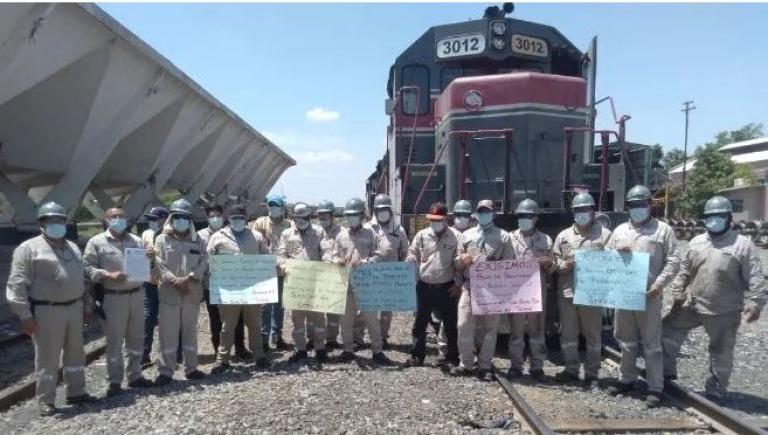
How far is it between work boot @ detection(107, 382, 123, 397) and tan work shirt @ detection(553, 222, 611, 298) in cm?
434

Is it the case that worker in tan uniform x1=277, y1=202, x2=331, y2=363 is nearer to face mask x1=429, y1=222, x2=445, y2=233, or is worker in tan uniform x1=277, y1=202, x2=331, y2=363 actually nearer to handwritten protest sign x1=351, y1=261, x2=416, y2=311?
handwritten protest sign x1=351, y1=261, x2=416, y2=311

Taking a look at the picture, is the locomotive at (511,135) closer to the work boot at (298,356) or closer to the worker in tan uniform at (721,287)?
the worker in tan uniform at (721,287)

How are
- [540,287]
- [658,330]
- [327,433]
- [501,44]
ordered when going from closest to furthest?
[327,433]
[658,330]
[540,287]
[501,44]

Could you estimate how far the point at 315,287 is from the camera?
6059 mm

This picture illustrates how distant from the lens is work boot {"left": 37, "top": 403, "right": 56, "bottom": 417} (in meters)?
4.77

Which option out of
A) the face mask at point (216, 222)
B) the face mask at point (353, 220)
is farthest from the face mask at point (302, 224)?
the face mask at point (216, 222)

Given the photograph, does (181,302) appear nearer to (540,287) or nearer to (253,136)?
(540,287)

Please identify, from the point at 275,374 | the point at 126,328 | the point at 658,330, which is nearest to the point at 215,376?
the point at 275,374

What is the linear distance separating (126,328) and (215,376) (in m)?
1.00

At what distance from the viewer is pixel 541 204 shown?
7.39 m

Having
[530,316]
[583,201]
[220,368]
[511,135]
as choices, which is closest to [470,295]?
[530,316]

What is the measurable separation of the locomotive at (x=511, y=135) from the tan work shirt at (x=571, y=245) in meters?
0.94

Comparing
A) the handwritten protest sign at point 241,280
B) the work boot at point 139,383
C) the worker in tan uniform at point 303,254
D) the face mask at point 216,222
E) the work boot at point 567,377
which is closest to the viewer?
the work boot at point 139,383

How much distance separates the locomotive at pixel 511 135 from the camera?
7031 millimetres
